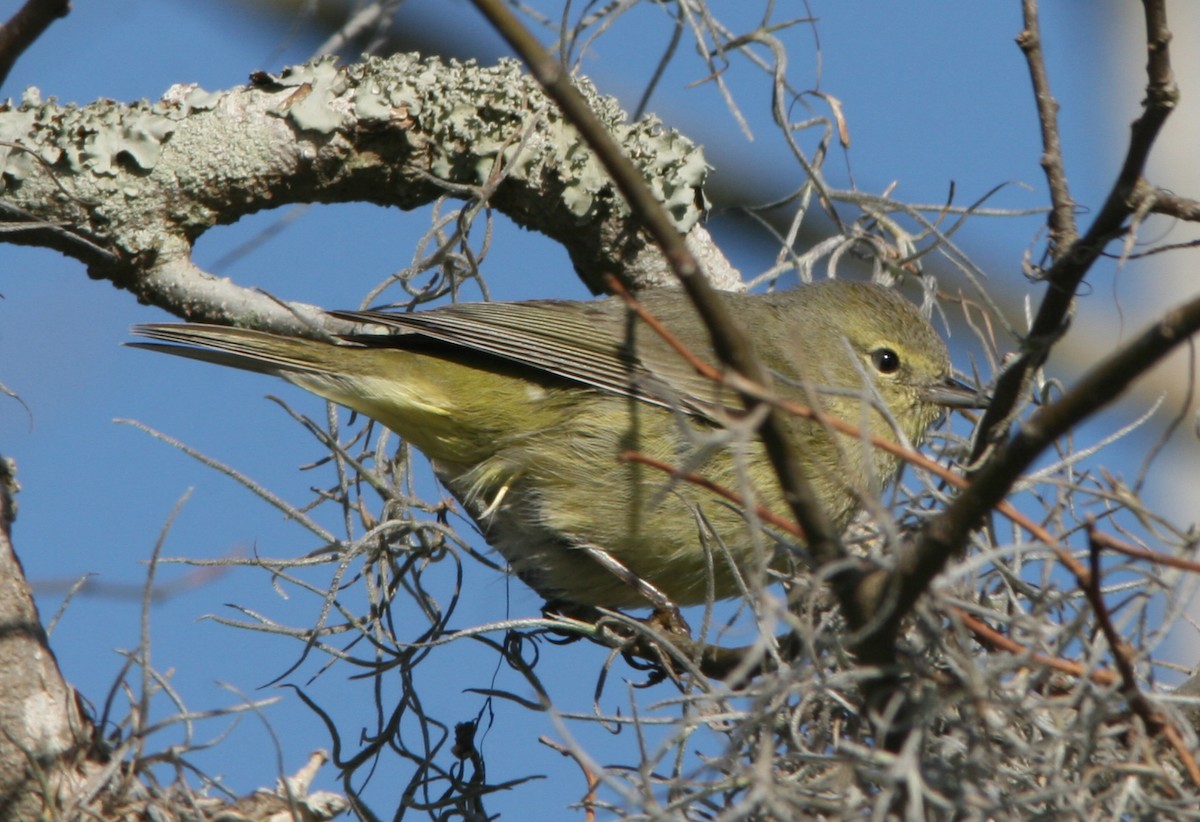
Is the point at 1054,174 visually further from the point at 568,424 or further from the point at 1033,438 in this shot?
the point at 568,424

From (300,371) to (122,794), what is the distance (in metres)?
1.67

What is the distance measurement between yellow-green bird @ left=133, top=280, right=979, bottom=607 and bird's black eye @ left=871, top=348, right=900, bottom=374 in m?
0.12

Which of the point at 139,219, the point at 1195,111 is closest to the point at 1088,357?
the point at 1195,111

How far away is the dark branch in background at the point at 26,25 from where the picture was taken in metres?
2.89

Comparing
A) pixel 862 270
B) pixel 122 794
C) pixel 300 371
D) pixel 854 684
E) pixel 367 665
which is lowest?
pixel 122 794

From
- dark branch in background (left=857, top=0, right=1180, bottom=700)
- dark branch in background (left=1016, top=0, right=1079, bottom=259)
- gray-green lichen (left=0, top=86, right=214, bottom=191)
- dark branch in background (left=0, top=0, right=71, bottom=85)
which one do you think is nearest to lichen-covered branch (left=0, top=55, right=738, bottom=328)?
gray-green lichen (left=0, top=86, right=214, bottom=191)

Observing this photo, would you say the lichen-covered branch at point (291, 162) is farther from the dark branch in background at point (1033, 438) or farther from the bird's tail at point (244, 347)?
the dark branch in background at point (1033, 438)

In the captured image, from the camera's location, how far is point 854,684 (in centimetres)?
255

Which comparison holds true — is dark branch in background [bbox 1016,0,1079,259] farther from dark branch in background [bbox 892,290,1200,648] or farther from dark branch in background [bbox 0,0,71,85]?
dark branch in background [bbox 0,0,71,85]

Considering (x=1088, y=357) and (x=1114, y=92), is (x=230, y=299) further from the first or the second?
(x=1114, y=92)

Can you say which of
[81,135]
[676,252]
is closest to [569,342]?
[81,135]

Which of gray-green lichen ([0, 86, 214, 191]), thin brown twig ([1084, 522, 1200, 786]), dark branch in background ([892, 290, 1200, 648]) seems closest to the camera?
dark branch in background ([892, 290, 1200, 648])

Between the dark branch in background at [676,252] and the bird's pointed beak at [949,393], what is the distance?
2.68 m

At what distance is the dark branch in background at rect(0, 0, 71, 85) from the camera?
289 centimetres
